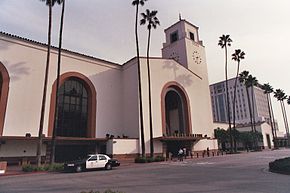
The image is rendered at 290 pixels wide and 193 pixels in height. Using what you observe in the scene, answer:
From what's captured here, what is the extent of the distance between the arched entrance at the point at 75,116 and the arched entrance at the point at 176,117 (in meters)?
10.4

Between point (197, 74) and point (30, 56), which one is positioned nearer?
point (30, 56)

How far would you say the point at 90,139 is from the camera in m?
29.7

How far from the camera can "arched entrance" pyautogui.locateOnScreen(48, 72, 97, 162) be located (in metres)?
30.2

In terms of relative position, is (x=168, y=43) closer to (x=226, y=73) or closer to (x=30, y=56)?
(x=226, y=73)

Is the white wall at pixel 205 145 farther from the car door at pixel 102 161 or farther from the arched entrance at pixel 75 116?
the car door at pixel 102 161

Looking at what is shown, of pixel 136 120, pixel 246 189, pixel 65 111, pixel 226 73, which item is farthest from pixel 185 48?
pixel 246 189

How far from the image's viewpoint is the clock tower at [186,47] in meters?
45.0

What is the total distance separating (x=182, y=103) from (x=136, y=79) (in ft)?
32.8

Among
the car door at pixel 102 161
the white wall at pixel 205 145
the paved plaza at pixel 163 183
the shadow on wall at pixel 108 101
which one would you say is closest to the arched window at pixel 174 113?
the white wall at pixel 205 145

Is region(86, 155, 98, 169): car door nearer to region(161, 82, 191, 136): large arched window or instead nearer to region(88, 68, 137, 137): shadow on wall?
region(88, 68, 137, 137): shadow on wall

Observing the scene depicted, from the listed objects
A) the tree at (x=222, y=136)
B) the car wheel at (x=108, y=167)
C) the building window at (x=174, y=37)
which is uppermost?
the building window at (x=174, y=37)

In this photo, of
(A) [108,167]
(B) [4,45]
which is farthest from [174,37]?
(A) [108,167]

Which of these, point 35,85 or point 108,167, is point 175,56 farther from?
point 108,167

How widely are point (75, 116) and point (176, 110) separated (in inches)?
676
